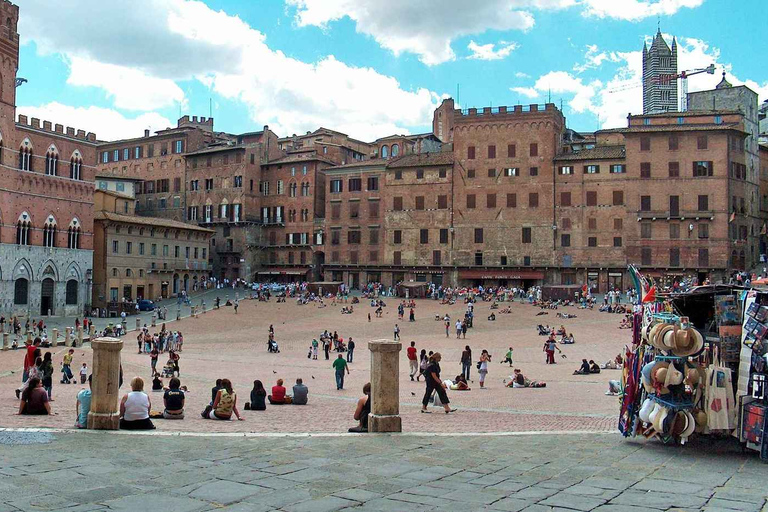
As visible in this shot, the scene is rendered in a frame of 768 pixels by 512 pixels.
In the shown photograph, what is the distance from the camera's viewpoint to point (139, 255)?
204 ft

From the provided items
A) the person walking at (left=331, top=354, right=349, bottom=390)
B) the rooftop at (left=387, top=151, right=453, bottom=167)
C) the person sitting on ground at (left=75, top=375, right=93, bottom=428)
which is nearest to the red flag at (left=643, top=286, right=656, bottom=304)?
the person sitting on ground at (left=75, top=375, right=93, bottom=428)

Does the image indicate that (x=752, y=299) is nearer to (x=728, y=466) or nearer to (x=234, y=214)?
(x=728, y=466)

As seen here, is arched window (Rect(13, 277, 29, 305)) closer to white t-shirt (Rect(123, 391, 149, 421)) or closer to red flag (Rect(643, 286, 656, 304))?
white t-shirt (Rect(123, 391, 149, 421))

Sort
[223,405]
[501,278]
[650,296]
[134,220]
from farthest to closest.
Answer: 1. [501,278]
2. [134,220]
3. [223,405]
4. [650,296]

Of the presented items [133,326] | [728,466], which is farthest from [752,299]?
[133,326]

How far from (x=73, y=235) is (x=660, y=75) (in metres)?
78.3

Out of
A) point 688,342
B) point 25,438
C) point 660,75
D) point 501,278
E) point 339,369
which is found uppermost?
point 660,75

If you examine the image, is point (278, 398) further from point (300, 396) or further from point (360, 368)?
point (360, 368)

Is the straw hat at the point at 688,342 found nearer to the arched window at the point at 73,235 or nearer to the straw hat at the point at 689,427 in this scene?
the straw hat at the point at 689,427

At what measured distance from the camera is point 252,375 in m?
26.6

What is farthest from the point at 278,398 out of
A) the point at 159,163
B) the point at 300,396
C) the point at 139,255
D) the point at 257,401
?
the point at 159,163

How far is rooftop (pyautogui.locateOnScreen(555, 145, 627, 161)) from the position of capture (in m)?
60.6

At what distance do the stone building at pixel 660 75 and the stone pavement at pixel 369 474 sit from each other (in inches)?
3717

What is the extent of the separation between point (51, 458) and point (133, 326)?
129 feet
